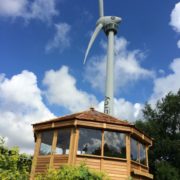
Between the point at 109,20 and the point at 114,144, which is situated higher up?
the point at 109,20

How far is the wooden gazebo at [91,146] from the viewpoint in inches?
817

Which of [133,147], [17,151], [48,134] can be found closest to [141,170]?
[133,147]

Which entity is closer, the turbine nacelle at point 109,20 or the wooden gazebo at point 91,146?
the wooden gazebo at point 91,146

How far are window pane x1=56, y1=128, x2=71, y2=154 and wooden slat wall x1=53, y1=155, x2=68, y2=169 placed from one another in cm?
34

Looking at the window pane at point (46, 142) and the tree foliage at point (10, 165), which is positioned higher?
the window pane at point (46, 142)

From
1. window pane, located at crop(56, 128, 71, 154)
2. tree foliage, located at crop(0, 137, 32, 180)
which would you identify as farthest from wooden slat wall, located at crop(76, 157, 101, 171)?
tree foliage, located at crop(0, 137, 32, 180)

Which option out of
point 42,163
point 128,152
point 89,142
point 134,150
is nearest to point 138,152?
point 134,150

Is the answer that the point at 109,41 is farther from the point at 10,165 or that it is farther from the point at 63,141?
the point at 10,165

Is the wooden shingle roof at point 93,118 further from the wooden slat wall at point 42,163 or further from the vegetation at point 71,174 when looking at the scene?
the vegetation at point 71,174

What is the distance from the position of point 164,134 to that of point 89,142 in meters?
26.1

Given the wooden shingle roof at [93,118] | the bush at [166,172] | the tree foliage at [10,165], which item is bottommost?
the tree foliage at [10,165]

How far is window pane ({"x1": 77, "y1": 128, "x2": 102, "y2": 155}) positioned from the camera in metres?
21.0

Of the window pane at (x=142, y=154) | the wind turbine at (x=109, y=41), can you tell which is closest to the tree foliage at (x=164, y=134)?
the wind turbine at (x=109, y=41)

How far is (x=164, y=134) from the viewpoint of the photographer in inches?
1768
